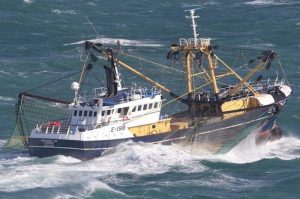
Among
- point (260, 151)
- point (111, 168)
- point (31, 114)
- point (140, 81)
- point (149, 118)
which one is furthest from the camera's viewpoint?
point (140, 81)

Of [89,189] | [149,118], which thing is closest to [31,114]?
[149,118]

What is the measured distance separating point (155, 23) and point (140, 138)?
2555 inches

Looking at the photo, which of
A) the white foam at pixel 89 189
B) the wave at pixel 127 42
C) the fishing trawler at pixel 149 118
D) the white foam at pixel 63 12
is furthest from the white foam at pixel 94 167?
the white foam at pixel 63 12

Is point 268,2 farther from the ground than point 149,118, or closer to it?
farther from the ground

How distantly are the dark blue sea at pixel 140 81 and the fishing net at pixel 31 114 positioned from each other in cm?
139

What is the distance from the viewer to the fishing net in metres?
91.1

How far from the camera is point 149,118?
91312mm

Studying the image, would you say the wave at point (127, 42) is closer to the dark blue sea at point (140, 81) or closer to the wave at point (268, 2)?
the dark blue sea at point (140, 81)

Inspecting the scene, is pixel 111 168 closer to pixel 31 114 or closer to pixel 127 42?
pixel 31 114

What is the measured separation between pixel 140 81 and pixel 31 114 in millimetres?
20785

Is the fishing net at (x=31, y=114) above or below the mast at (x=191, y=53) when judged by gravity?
below

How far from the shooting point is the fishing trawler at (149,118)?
287 ft

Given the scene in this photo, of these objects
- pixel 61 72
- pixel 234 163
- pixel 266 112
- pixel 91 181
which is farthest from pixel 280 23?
pixel 91 181

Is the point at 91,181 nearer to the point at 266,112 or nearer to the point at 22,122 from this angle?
the point at 22,122
